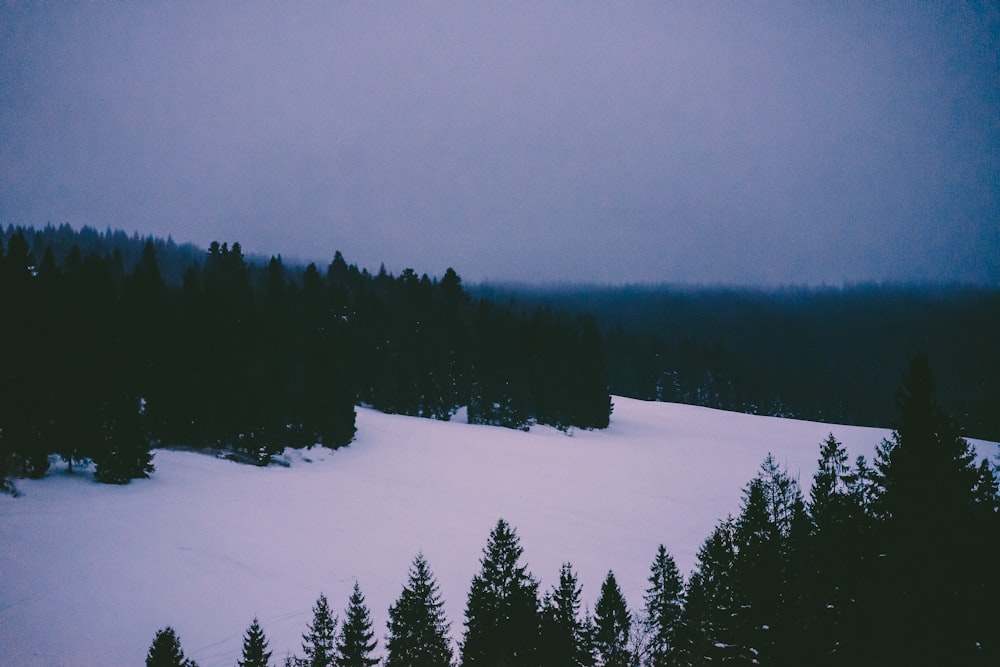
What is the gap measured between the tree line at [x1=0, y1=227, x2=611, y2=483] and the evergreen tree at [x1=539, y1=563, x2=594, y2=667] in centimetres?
2197

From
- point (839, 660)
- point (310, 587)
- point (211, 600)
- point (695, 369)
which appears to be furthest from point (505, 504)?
point (695, 369)

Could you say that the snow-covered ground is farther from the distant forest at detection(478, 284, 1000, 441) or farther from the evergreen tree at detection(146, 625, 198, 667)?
the distant forest at detection(478, 284, 1000, 441)

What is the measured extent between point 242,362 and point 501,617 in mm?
29730

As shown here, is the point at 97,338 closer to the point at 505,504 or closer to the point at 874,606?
the point at 505,504

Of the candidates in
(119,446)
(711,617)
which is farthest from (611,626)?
(119,446)

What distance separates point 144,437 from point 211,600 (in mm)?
12798

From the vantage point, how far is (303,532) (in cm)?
2238

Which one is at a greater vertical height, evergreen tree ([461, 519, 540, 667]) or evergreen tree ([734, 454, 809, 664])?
evergreen tree ([734, 454, 809, 664])

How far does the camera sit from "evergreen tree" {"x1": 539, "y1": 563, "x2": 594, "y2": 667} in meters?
13.1

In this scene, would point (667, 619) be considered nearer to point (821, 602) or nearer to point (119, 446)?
point (821, 602)

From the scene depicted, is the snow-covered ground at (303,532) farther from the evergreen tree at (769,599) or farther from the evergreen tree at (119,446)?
the evergreen tree at (769,599)

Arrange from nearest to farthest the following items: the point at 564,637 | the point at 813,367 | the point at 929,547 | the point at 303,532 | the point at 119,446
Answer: the point at 929,547 < the point at 564,637 < the point at 303,532 < the point at 119,446 < the point at 813,367

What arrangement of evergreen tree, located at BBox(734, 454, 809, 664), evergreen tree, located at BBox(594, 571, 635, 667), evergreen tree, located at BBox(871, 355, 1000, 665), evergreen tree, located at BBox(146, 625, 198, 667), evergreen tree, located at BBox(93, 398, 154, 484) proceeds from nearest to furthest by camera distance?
1. evergreen tree, located at BBox(146, 625, 198, 667)
2. evergreen tree, located at BBox(871, 355, 1000, 665)
3. evergreen tree, located at BBox(734, 454, 809, 664)
4. evergreen tree, located at BBox(594, 571, 635, 667)
5. evergreen tree, located at BBox(93, 398, 154, 484)

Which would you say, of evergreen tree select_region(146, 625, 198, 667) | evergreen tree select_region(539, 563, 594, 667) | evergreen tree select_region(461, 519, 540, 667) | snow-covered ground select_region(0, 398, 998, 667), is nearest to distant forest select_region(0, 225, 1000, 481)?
snow-covered ground select_region(0, 398, 998, 667)
